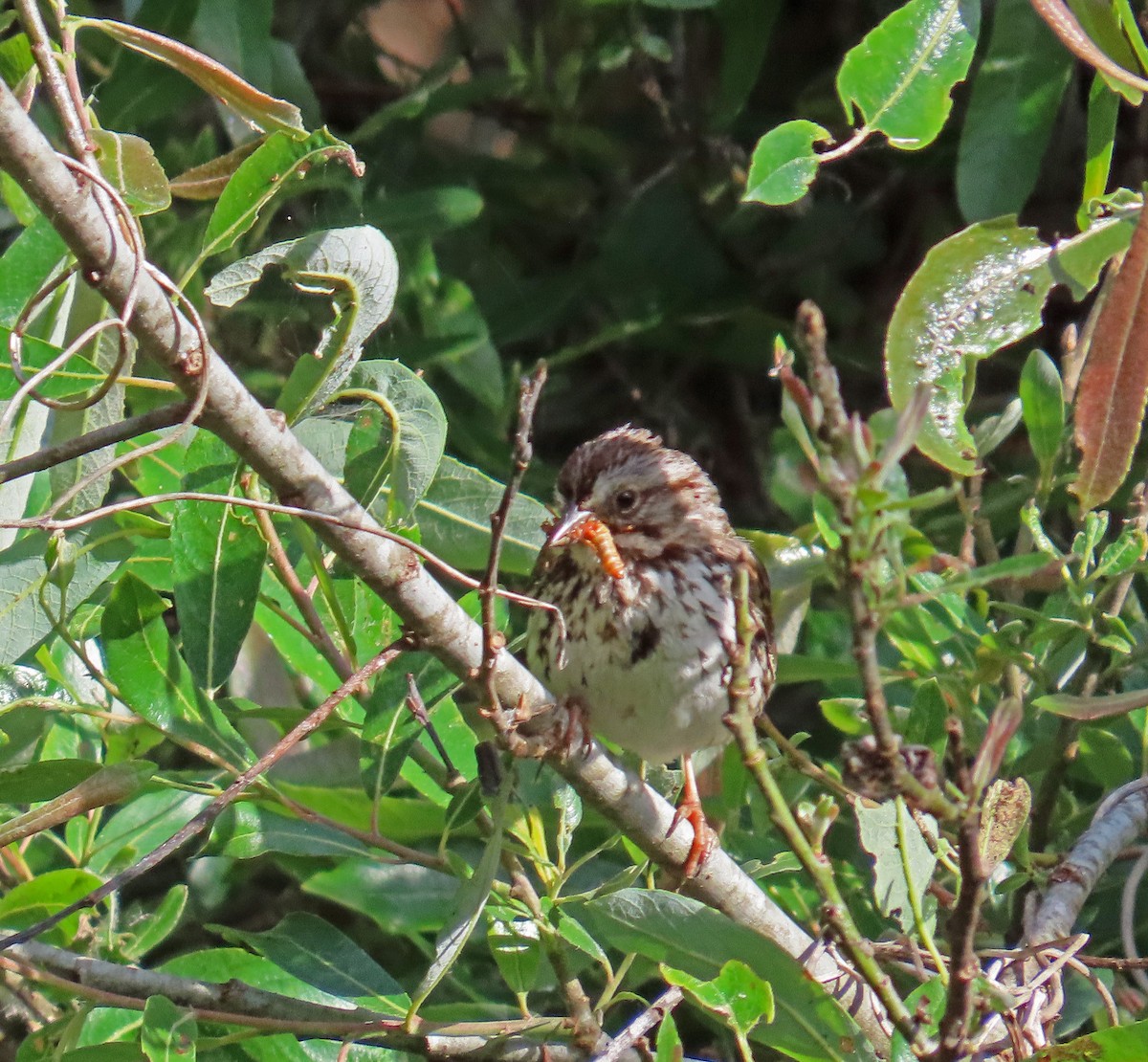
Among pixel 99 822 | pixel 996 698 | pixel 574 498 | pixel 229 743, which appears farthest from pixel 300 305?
pixel 996 698

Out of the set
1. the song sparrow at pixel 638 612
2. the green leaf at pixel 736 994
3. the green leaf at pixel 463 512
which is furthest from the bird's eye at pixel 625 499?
the green leaf at pixel 736 994

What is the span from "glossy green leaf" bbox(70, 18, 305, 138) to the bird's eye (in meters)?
0.95

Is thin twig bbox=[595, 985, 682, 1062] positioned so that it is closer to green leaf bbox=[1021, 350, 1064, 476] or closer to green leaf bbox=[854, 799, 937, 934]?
green leaf bbox=[854, 799, 937, 934]

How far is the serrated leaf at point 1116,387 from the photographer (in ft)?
6.14

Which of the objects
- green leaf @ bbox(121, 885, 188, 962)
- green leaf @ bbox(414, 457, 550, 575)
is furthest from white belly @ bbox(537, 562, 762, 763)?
green leaf @ bbox(121, 885, 188, 962)

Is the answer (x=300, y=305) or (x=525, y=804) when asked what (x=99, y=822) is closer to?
(x=525, y=804)

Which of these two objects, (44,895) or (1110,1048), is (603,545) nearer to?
(44,895)

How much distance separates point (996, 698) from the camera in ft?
8.50

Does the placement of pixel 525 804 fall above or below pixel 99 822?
above

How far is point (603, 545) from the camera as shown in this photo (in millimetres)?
2424

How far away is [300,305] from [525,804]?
1380 mm

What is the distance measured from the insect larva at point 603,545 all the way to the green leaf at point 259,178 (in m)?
0.79

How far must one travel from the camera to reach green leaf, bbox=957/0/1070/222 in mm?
2611

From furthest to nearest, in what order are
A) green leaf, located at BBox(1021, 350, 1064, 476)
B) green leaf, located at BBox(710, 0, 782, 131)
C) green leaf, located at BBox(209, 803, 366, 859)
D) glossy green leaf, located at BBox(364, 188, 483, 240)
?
green leaf, located at BBox(710, 0, 782, 131), glossy green leaf, located at BBox(364, 188, 483, 240), green leaf, located at BBox(1021, 350, 1064, 476), green leaf, located at BBox(209, 803, 366, 859)
